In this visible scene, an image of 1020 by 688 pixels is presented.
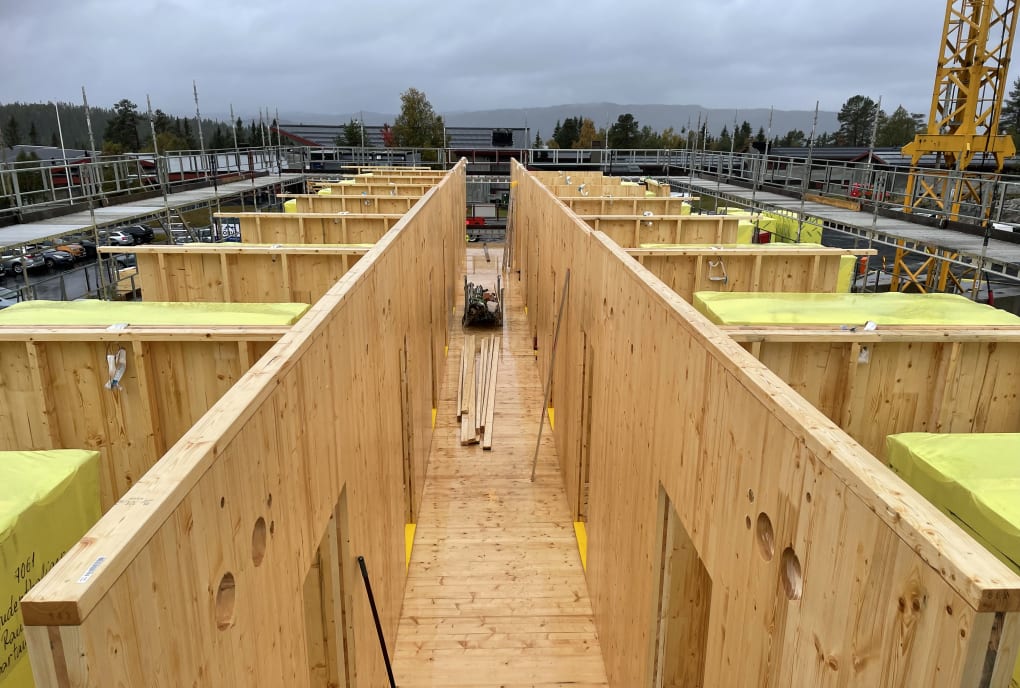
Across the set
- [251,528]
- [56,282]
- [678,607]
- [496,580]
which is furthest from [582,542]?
[56,282]

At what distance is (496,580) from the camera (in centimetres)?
655

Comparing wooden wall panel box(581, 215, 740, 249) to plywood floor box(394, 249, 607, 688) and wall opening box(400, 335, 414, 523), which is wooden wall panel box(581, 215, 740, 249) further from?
wall opening box(400, 335, 414, 523)

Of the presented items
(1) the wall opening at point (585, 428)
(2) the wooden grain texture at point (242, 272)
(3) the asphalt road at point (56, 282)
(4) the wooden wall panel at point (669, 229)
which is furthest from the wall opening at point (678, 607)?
(3) the asphalt road at point (56, 282)

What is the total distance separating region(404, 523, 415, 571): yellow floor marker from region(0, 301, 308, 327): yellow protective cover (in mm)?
2765

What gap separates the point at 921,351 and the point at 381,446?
3.74 m

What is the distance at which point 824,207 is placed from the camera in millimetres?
15172

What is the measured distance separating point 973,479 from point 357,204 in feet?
43.1

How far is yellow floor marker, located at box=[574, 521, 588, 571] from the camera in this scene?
6.68 meters

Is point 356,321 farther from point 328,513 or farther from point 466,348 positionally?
point 466,348

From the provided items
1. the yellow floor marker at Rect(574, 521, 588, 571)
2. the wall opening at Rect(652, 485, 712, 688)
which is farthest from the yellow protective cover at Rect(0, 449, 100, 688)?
the yellow floor marker at Rect(574, 521, 588, 571)

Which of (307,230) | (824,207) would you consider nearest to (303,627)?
(307,230)

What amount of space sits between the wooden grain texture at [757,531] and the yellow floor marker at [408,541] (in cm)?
212

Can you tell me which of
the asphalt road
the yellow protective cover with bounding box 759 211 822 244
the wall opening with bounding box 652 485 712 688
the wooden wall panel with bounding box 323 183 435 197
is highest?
the wooden wall panel with bounding box 323 183 435 197

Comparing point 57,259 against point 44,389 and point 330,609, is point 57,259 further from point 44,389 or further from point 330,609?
point 330,609
